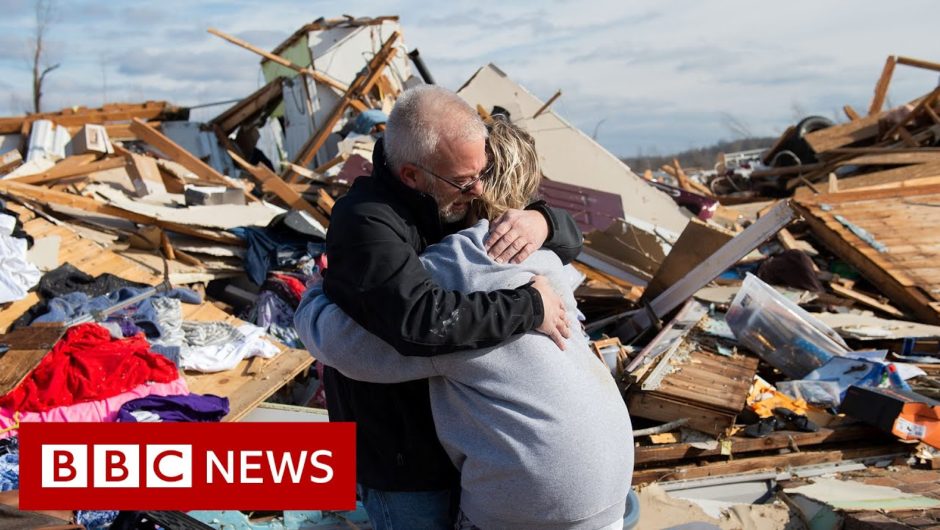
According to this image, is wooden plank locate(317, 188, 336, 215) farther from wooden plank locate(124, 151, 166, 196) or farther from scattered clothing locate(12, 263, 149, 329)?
scattered clothing locate(12, 263, 149, 329)

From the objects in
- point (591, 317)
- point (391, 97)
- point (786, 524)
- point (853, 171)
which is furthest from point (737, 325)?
point (391, 97)

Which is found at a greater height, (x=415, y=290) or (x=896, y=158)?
(x=415, y=290)

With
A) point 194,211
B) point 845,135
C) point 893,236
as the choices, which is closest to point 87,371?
point 194,211

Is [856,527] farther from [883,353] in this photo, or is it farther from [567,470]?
[883,353]

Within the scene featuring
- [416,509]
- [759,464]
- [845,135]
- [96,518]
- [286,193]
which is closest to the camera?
[416,509]

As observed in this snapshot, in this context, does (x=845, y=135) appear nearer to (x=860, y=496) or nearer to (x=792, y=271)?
(x=792, y=271)

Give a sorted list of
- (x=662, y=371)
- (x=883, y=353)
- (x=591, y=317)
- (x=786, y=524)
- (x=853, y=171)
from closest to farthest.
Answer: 1. (x=786, y=524)
2. (x=662, y=371)
3. (x=883, y=353)
4. (x=591, y=317)
5. (x=853, y=171)

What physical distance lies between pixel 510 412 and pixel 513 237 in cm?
40

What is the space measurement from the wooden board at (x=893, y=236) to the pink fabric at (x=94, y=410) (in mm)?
5481

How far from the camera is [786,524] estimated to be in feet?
11.1

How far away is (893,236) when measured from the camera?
6848mm

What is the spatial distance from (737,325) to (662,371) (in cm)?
A: 91

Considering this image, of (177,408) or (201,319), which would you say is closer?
(177,408)

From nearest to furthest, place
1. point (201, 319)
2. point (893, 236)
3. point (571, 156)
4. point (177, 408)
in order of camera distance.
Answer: point (177, 408) → point (201, 319) → point (893, 236) → point (571, 156)
